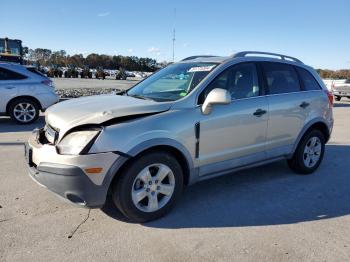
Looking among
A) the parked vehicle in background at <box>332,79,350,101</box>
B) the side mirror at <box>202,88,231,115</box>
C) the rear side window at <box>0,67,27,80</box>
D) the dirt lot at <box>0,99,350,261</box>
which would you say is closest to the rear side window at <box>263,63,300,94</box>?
the side mirror at <box>202,88,231,115</box>

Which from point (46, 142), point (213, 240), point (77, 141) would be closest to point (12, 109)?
point (46, 142)

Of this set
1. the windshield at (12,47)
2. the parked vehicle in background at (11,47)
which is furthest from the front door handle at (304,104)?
the windshield at (12,47)

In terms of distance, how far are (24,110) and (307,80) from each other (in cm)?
716

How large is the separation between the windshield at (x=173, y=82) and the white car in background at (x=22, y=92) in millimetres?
5390

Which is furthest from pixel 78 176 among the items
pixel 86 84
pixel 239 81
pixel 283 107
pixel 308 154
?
pixel 86 84

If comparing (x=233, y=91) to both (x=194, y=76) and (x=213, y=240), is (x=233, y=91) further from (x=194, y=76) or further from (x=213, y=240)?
(x=213, y=240)

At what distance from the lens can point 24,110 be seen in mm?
9586

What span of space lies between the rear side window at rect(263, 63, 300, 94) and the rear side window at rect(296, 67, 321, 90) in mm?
138

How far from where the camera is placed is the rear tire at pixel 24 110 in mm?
9477

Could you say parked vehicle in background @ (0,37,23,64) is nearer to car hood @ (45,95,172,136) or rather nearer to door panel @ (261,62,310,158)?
car hood @ (45,95,172,136)

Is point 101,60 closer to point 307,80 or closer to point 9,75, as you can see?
point 9,75

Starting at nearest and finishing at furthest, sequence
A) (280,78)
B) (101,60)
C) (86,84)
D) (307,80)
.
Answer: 1. (280,78)
2. (307,80)
3. (86,84)
4. (101,60)

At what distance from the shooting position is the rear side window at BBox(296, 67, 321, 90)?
5.57 meters

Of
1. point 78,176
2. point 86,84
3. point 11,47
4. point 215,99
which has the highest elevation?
point 11,47
